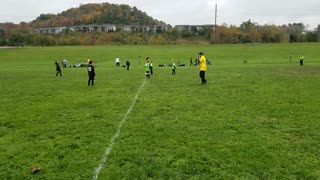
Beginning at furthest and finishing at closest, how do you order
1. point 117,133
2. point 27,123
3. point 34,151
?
1. point 27,123
2. point 117,133
3. point 34,151

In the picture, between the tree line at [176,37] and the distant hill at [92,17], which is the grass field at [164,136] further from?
the distant hill at [92,17]

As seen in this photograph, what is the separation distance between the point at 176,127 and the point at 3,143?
466cm

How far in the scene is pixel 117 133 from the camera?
9.80 m

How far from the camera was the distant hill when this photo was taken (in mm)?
186250

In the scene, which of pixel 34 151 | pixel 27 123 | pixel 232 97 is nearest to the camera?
pixel 34 151

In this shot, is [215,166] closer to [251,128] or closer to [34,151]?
[251,128]

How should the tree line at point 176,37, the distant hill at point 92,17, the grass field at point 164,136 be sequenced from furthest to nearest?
the distant hill at point 92,17 → the tree line at point 176,37 → the grass field at point 164,136

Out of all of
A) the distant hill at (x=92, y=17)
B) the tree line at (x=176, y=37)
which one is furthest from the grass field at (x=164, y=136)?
the distant hill at (x=92, y=17)

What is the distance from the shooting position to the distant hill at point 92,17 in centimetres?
18625

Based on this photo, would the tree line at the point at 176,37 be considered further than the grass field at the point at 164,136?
Yes

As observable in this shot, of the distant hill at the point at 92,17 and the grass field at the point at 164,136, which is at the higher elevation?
the distant hill at the point at 92,17

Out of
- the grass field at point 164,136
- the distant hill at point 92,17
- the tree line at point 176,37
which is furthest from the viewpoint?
the distant hill at point 92,17

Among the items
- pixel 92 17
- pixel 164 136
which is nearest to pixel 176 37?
pixel 92 17

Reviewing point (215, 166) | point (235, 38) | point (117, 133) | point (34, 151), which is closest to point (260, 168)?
point (215, 166)
